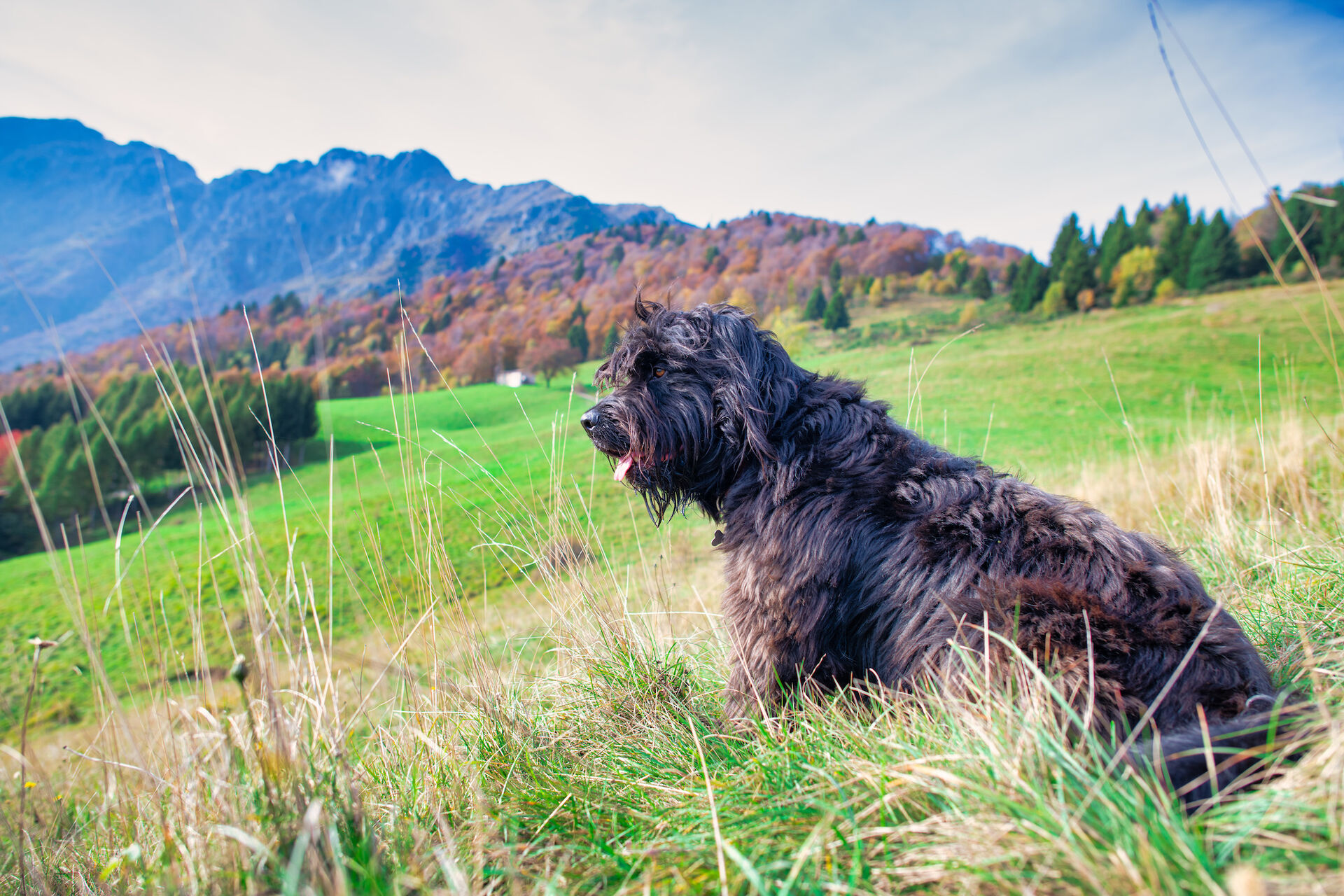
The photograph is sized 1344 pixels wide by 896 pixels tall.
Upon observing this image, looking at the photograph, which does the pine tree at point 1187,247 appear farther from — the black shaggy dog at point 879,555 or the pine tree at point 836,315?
the black shaggy dog at point 879,555

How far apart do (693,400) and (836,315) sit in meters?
34.6

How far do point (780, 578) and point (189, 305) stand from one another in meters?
2.59

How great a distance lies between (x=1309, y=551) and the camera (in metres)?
3.44

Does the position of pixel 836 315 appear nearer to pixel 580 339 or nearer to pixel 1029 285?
pixel 1029 285

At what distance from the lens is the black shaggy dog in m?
→ 1.84

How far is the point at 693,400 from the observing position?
9.96 feet

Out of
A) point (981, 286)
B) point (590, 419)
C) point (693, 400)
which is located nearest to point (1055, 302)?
point (981, 286)

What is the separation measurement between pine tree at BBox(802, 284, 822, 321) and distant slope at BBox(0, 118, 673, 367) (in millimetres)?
36740

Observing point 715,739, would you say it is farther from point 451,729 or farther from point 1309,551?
point 1309,551

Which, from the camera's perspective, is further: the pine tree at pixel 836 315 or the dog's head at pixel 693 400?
the pine tree at pixel 836 315

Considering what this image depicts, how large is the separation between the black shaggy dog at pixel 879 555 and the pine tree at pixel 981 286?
1822 inches

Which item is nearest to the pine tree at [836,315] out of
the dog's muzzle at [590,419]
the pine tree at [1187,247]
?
the pine tree at [1187,247]

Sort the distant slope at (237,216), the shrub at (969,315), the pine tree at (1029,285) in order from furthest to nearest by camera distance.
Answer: the distant slope at (237,216) → the pine tree at (1029,285) → the shrub at (969,315)

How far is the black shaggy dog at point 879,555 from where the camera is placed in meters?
1.84
